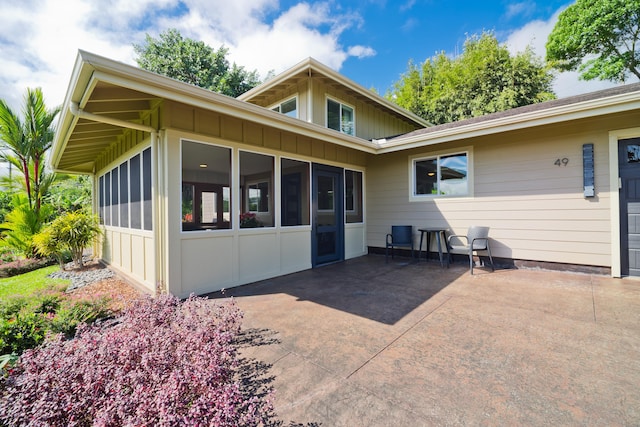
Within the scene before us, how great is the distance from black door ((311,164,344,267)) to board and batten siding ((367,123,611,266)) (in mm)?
1892

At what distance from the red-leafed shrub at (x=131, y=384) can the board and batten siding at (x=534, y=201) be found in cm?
546

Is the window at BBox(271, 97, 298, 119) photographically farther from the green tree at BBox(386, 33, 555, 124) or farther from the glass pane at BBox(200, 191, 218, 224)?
the green tree at BBox(386, 33, 555, 124)

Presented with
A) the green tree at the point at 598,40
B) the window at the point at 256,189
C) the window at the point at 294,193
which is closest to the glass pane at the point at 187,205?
the window at the point at 256,189

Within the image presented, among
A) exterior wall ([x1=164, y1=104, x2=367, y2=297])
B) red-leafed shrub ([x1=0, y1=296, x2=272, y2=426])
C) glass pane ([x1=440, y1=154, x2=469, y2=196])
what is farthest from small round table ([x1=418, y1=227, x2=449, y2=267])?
red-leafed shrub ([x1=0, y1=296, x2=272, y2=426])

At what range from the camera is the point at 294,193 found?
17.5 feet

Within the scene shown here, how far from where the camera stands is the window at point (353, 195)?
21.9ft

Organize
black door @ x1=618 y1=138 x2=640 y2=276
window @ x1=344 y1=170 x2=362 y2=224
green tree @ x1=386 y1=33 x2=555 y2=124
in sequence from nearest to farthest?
1. black door @ x1=618 y1=138 x2=640 y2=276
2. window @ x1=344 y1=170 x2=362 y2=224
3. green tree @ x1=386 y1=33 x2=555 y2=124

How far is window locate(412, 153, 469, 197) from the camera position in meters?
5.80

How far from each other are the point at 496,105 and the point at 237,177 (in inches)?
606

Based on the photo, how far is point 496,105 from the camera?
14078 millimetres

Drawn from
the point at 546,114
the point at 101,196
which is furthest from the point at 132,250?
the point at 546,114

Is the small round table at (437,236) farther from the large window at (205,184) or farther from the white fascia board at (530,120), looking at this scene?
the large window at (205,184)

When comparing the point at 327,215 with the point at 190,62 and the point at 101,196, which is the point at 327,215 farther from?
the point at 190,62

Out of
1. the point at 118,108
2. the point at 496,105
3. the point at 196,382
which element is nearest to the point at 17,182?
the point at 118,108
